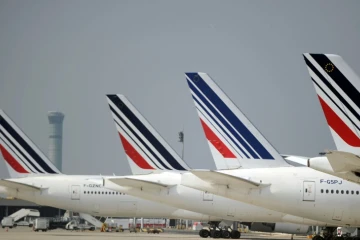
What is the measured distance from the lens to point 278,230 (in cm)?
5422

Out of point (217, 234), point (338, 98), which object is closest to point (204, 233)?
point (217, 234)

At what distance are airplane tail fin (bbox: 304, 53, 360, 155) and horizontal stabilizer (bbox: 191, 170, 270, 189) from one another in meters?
10.0

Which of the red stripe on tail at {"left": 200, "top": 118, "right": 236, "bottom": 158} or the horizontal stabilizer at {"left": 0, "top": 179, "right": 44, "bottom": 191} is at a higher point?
the red stripe on tail at {"left": 200, "top": 118, "right": 236, "bottom": 158}

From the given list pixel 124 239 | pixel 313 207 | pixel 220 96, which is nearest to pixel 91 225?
pixel 124 239

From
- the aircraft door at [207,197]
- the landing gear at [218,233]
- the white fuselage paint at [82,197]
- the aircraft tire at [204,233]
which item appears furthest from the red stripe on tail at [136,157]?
the landing gear at [218,233]

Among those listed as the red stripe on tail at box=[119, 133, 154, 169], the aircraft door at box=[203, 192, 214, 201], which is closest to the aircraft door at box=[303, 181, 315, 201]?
the aircraft door at box=[203, 192, 214, 201]

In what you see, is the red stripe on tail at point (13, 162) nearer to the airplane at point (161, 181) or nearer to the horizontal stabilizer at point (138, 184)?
the airplane at point (161, 181)

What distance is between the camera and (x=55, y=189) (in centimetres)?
5769

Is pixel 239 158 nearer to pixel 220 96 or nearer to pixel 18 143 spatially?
pixel 220 96

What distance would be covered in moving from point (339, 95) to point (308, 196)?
10548 mm

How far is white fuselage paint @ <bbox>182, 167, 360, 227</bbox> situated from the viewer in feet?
126

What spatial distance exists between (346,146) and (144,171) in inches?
942

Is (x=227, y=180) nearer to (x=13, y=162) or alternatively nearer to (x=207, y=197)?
(x=207, y=197)

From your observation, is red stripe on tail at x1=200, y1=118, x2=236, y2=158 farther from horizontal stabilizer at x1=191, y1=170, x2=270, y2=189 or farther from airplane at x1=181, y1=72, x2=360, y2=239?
horizontal stabilizer at x1=191, y1=170, x2=270, y2=189
